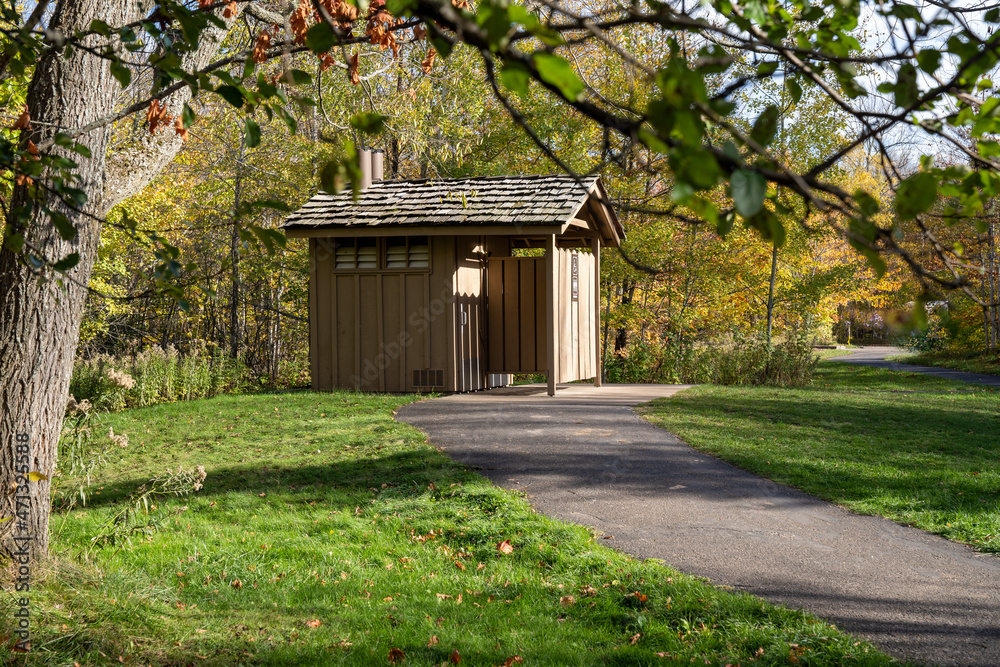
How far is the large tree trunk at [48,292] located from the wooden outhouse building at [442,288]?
8.53 m

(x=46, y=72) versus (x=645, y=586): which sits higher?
(x=46, y=72)

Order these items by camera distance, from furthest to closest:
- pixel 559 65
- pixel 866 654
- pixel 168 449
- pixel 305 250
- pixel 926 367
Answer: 1. pixel 926 367
2. pixel 305 250
3. pixel 168 449
4. pixel 866 654
5. pixel 559 65

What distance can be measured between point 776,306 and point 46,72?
2166 cm

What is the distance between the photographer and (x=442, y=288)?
1359 centimetres

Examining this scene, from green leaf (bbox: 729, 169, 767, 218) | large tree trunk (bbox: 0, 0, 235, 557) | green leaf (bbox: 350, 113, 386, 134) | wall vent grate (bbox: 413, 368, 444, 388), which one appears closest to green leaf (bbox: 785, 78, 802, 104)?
green leaf (bbox: 729, 169, 767, 218)

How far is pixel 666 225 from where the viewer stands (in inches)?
755

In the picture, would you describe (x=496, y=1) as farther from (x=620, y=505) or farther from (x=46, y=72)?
(x=620, y=505)

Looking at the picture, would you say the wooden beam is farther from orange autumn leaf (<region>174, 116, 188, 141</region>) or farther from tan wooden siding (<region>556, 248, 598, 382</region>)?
orange autumn leaf (<region>174, 116, 188, 141</region>)

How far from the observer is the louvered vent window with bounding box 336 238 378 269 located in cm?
1401

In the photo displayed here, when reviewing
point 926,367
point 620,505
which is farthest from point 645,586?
point 926,367

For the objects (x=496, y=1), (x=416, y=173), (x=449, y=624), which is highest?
(x=416, y=173)

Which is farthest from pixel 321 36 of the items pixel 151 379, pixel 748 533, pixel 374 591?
pixel 151 379

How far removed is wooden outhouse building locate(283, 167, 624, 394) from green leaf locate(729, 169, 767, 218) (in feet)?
38.1

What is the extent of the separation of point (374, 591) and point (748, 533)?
2762 mm
